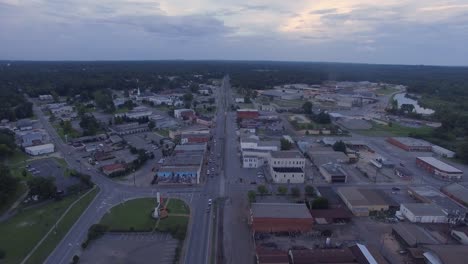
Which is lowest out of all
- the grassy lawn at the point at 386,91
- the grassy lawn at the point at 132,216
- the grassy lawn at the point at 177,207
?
the grassy lawn at the point at 132,216

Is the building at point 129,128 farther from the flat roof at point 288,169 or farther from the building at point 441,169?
the building at point 441,169

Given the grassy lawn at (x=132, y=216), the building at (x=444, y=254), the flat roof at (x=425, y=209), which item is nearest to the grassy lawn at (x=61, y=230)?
the grassy lawn at (x=132, y=216)

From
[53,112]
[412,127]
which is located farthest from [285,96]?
[53,112]

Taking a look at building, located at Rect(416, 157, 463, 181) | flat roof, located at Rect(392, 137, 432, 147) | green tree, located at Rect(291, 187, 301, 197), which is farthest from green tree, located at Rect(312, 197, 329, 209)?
flat roof, located at Rect(392, 137, 432, 147)

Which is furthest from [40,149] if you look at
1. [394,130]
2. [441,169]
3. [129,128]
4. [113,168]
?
[394,130]

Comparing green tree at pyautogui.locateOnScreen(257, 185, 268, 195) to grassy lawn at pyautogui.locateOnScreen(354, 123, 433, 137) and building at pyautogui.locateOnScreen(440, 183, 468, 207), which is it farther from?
grassy lawn at pyautogui.locateOnScreen(354, 123, 433, 137)

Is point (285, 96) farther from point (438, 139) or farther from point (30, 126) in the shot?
point (30, 126)
